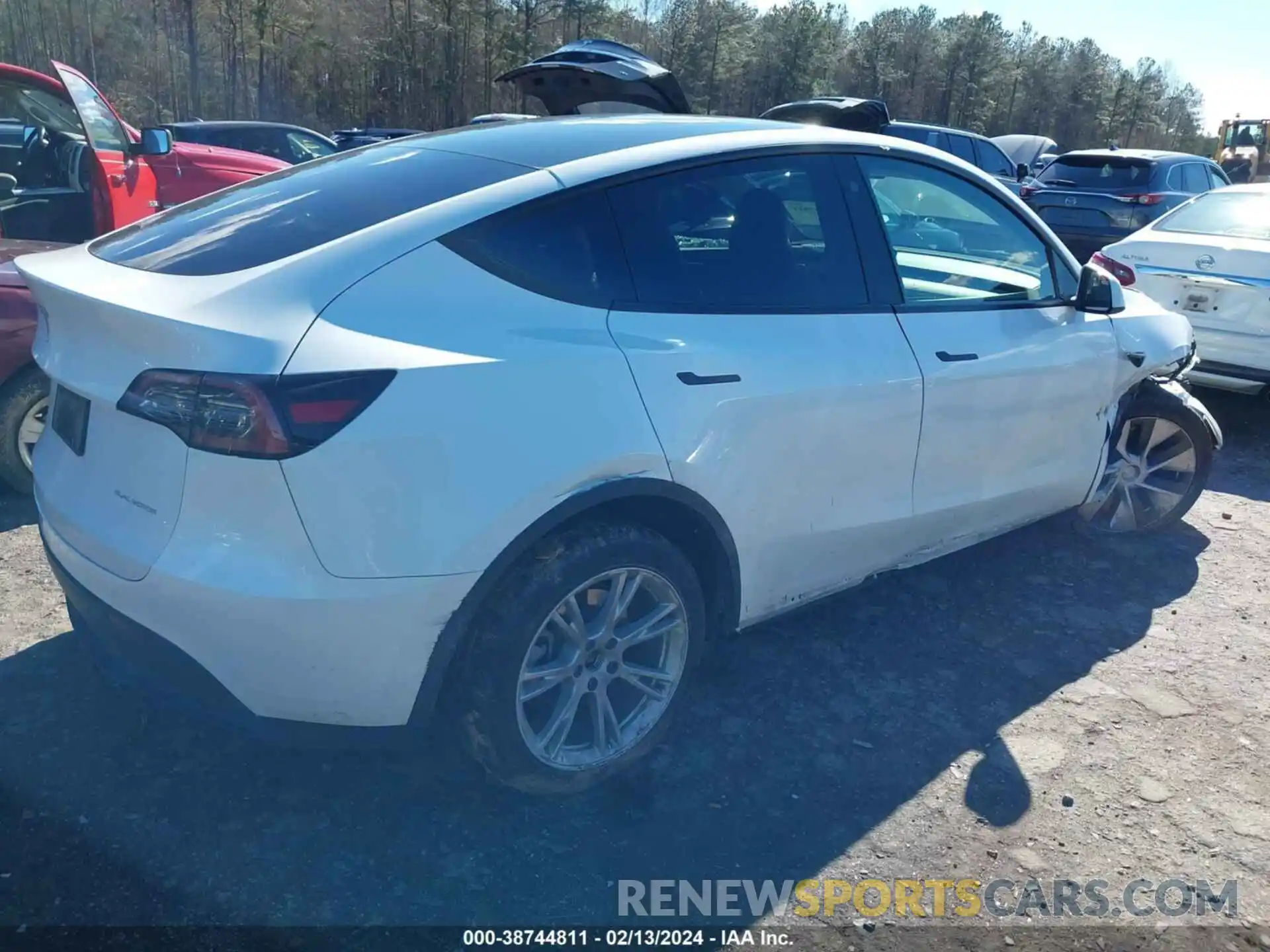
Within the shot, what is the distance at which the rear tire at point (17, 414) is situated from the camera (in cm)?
420

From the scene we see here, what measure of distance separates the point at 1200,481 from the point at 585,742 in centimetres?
357

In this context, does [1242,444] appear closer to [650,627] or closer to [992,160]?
[650,627]

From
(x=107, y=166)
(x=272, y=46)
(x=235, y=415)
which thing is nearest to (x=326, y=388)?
(x=235, y=415)

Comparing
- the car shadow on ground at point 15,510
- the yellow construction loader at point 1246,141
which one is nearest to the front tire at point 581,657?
the car shadow on ground at point 15,510

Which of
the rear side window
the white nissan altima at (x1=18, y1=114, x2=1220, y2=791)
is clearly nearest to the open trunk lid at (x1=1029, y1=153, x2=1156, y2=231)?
the white nissan altima at (x1=18, y1=114, x2=1220, y2=791)

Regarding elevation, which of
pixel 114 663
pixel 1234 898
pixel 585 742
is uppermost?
pixel 114 663

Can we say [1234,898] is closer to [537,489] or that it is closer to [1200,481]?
[537,489]

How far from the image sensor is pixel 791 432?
2.92 meters

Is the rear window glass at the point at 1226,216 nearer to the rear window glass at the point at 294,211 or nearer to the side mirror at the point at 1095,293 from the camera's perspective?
the side mirror at the point at 1095,293

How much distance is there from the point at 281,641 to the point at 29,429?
9.22 ft

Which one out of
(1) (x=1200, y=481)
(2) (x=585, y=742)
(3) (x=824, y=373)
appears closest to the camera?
(2) (x=585, y=742)

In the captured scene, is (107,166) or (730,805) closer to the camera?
(730,805)

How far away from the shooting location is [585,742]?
9.17 ft

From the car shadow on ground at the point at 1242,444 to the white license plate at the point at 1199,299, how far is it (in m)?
0.83
